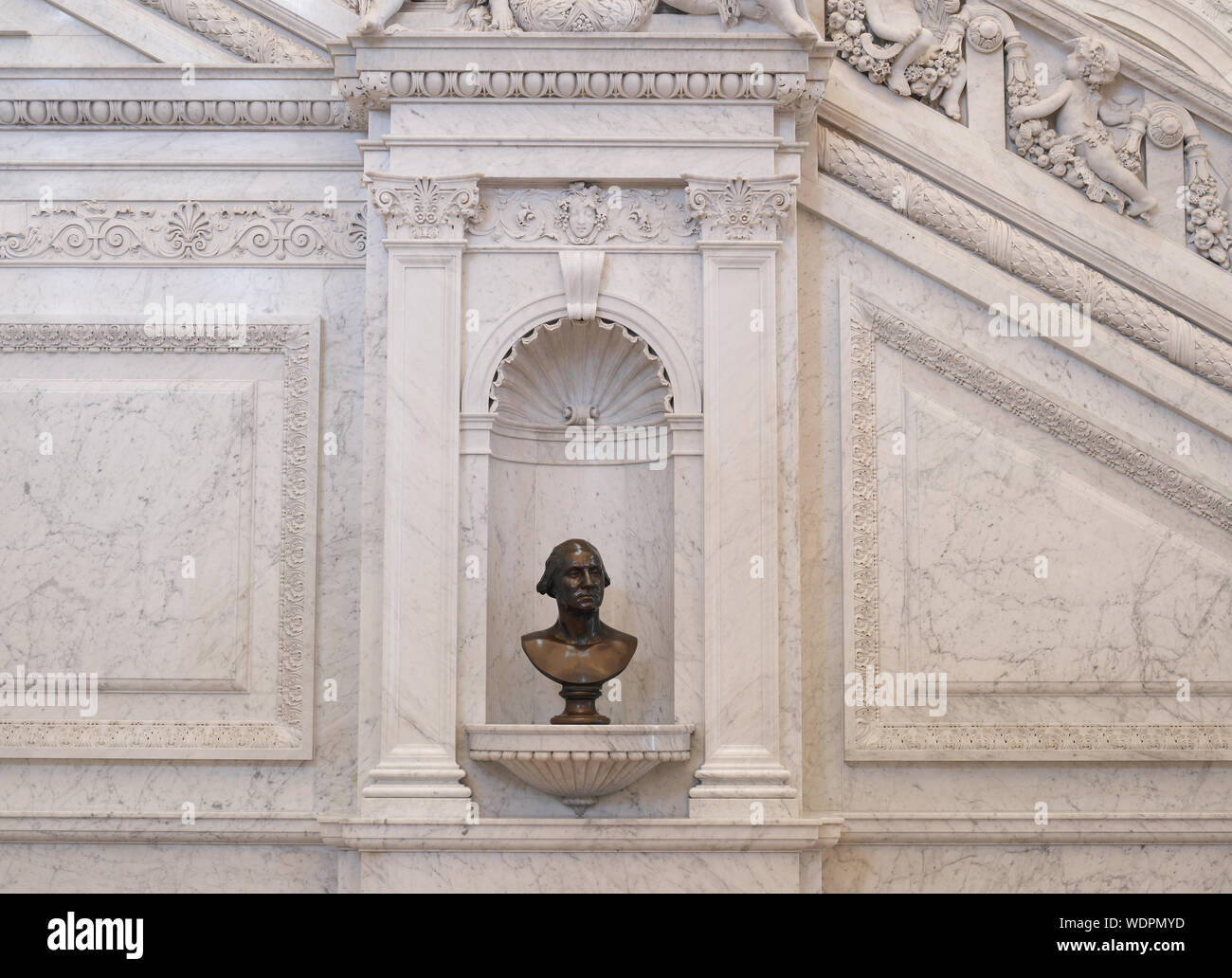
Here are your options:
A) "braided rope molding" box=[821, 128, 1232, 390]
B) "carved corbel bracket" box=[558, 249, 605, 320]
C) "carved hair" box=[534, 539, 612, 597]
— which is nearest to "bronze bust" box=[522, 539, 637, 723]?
"carved hair" box=[534, 539, 612, 597]

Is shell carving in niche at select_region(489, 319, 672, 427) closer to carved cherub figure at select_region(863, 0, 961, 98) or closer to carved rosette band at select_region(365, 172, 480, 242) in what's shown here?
carved rosette band at select_region(365, 172, 480, 242)

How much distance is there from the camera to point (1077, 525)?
7.27 meters

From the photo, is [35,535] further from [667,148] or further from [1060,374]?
[1060,374]

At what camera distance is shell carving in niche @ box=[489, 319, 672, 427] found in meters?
7.20

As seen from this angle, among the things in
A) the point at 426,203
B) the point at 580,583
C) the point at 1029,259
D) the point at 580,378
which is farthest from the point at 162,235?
the point at 1029,259

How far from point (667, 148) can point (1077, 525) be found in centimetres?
271

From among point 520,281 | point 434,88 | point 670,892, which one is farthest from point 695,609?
point 434,88

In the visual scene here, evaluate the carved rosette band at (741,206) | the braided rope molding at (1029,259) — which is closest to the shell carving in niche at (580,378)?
the carved rosette band at (741,206)

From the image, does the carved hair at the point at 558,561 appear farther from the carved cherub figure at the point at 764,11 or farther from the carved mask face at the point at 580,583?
the carved cherub figure at the point at 764,11

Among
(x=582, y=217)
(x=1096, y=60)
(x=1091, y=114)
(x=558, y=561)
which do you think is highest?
(x=1096, y=60)

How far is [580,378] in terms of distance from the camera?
7.58 meters

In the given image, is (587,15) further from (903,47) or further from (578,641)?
(578,641)

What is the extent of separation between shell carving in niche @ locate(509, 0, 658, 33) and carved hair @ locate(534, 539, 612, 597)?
8.04 ft

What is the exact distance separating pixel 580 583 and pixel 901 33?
326 centimetres
